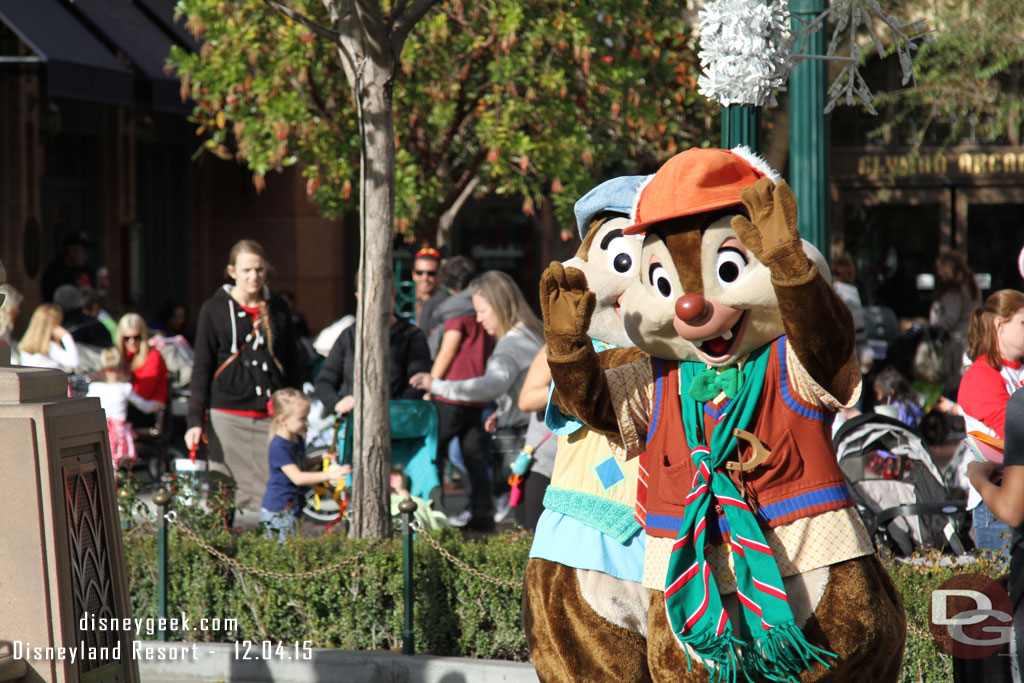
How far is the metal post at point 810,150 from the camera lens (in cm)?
729

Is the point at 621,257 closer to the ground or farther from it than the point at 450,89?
closer to the ground

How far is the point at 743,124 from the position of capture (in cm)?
557

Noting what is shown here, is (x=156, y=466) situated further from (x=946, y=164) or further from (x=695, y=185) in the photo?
(x=946, y=164)

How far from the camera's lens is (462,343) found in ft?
29.6

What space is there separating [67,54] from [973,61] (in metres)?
8.98

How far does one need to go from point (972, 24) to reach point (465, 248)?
9.88 m

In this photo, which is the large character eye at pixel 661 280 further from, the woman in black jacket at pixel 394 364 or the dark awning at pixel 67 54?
the dark awning at pixel 67 54

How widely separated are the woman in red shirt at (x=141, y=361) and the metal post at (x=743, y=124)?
6.70 m

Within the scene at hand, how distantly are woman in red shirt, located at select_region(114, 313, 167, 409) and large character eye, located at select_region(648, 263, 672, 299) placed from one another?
7913 mm

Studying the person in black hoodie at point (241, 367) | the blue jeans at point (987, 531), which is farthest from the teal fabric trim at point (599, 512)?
the person in black hoodie at point (241, 367)

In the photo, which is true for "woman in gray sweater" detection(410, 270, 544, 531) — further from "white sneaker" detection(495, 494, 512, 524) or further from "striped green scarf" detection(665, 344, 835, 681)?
"striped green scarf" detection(665, 344, 835, 681)

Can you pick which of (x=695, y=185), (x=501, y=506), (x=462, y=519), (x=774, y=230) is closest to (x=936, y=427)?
(x=501, y=506)

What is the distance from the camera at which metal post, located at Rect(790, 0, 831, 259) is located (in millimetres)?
7293

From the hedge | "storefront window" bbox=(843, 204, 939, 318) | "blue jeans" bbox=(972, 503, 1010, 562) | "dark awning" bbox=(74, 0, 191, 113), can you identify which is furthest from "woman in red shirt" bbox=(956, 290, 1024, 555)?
"storefront window" bbox=(843, 204, 939, 318)
